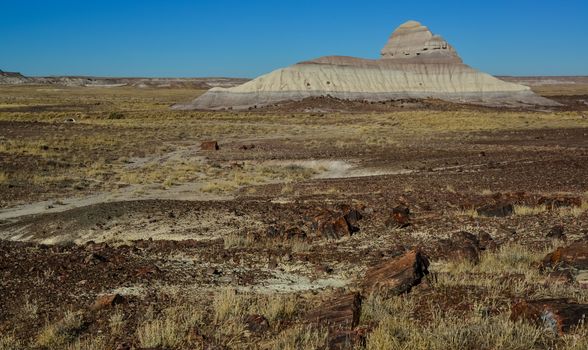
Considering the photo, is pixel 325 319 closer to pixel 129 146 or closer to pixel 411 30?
pixel 129 146

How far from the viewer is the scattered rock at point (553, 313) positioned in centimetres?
495

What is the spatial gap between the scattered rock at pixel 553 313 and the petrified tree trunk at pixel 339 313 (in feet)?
4.95

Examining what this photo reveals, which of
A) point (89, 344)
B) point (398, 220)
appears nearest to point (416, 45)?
point (398, 220)

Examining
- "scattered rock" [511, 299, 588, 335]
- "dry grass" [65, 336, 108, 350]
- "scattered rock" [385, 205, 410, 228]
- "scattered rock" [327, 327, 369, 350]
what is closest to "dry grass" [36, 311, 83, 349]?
"dry grass" [65, 336, 108, 350]

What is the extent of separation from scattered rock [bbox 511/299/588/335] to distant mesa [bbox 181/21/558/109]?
6712cm

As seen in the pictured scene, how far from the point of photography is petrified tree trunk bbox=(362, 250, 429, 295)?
6.60 meters

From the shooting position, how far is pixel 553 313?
5055 mm

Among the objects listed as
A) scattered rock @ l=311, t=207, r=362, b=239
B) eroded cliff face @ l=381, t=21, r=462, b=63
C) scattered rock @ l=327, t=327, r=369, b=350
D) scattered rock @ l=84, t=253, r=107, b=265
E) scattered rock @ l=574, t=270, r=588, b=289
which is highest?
eroded cliff face @ l=381, t=21, r=462, b=63

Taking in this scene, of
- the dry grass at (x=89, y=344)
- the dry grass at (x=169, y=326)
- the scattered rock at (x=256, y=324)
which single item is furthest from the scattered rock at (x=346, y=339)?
the dry grass at (x=89, y=344)

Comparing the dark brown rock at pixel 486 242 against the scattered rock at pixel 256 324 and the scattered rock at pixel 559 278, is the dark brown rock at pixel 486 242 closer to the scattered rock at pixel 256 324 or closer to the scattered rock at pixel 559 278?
the scattered rock at pixel 559 278

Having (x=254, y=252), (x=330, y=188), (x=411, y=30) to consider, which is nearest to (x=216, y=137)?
(x=330, y=188)

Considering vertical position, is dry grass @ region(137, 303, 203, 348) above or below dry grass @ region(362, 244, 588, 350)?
below

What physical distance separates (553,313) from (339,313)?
1.97 meters

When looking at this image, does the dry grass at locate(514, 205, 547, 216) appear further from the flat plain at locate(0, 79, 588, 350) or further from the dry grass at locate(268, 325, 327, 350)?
the dry grass at locate(268, 325, 327, 350)
